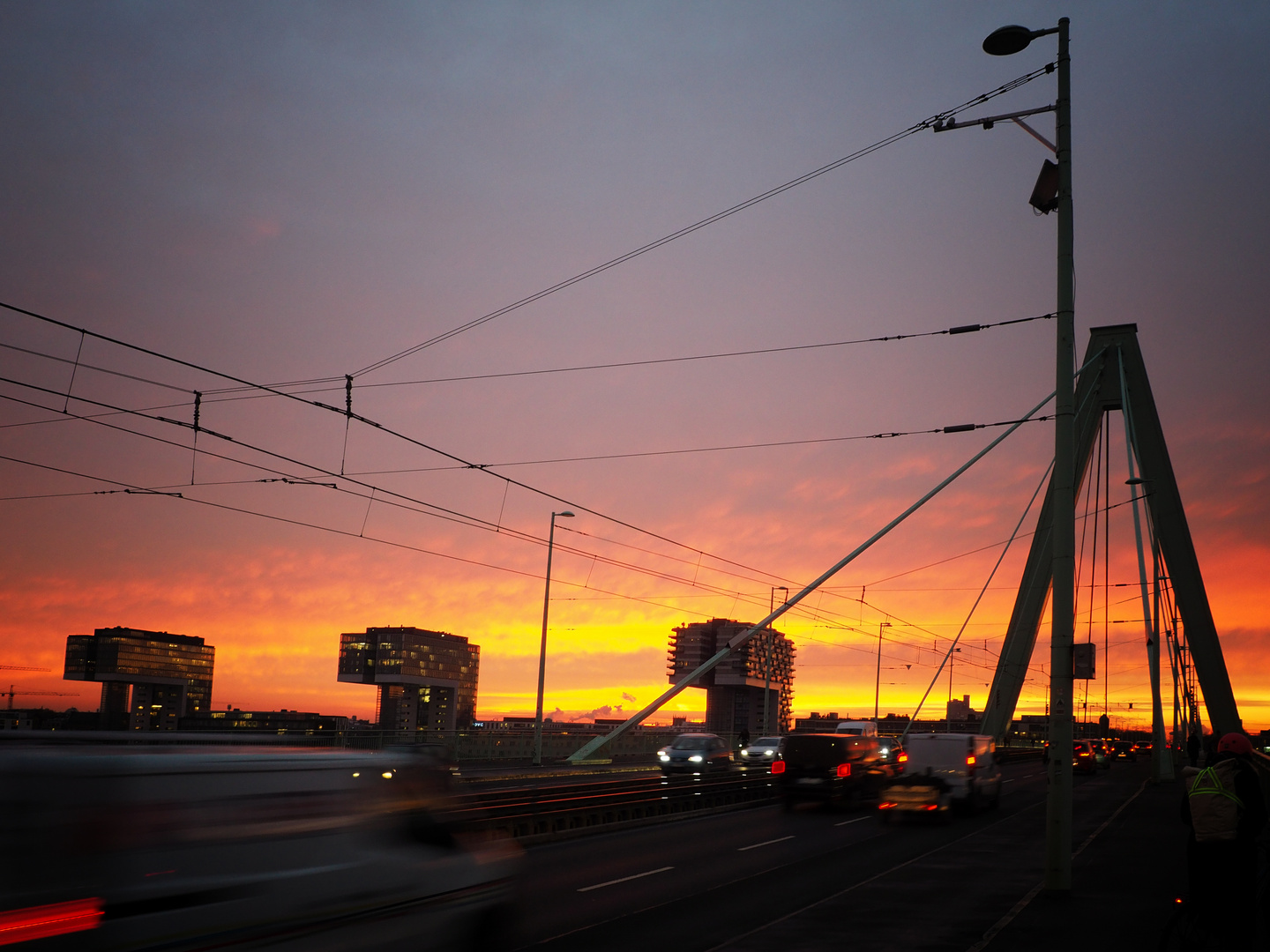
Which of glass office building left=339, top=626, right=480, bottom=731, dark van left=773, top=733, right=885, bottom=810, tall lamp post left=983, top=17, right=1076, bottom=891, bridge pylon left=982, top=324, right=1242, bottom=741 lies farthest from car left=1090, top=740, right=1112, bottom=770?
glass office building left=339, top=626, right=480, bottom=731

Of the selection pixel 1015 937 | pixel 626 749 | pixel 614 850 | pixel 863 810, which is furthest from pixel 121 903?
pixel 626 749

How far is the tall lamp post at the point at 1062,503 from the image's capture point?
43.7 feet

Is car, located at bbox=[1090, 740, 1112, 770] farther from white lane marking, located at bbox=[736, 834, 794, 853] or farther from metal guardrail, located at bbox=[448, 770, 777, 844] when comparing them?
white lane marking, located at bbox=[736, 834, 794, 853]

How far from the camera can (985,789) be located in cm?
2645

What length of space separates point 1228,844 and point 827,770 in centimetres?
1956

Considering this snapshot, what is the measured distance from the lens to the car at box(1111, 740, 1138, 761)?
3206 inches

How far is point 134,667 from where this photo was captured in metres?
154

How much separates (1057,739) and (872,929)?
429cm

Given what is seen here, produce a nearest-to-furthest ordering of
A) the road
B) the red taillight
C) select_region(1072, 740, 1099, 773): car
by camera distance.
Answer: the red taillight < the road < select_region(1072, 740, 1099, 773): car

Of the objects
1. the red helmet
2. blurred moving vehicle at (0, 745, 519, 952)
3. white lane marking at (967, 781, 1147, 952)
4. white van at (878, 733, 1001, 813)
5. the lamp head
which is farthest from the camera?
white van at (878, 733, 1001, 813)

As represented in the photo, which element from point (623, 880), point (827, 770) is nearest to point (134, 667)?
point (827, 770)

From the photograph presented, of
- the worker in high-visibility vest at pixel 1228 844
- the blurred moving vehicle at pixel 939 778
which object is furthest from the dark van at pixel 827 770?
the worker in high-visibility vest at pixel 1228 844

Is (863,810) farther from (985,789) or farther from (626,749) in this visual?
(626,749)

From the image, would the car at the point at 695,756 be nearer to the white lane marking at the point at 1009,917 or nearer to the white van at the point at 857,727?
the white van at the point at 857,727
